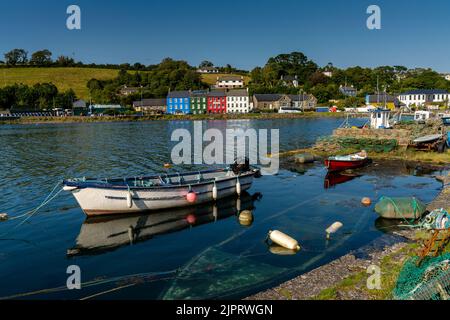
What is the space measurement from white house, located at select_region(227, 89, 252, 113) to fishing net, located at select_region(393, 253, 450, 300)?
6028 inches

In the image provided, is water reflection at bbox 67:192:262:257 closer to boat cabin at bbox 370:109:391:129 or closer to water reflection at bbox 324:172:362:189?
water reflection at bbox 324:172:362:189

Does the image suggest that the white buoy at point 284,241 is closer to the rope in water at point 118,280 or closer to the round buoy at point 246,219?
the round buoy at point 246,219

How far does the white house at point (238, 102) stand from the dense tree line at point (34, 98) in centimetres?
7157

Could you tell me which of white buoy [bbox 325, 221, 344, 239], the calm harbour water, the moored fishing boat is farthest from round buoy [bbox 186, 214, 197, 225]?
the moored fishing boat

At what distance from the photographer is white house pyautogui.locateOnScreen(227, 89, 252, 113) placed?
163500 millimetres

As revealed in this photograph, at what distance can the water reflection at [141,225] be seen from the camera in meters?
20.4

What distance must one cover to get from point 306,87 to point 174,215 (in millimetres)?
178455

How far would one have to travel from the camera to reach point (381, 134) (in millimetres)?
48438

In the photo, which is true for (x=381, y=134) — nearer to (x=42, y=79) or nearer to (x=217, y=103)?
(x=217, y=103)

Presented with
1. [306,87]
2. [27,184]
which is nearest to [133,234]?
[27,184]

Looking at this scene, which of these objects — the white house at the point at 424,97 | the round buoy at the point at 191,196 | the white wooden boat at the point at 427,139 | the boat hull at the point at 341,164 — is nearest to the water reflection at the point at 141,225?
the round buoy at the point at 191,196

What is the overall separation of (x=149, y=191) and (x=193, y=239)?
17.9 feet

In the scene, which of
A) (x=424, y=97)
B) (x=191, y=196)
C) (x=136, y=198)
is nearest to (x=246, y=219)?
(x=191, y=196)
